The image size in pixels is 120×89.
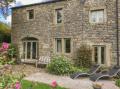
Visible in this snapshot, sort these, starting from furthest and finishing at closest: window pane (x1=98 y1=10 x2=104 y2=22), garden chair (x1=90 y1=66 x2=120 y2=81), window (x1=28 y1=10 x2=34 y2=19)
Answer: window (x1=28 y1=10 x2=34 y2=19) → window pane (x1=98 y1=10 x2=104 y2=22) → garden chair (x1=90 y1=66 x2=120 y2=81)

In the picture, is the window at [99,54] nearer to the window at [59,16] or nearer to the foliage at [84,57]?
the foliage at [84,57]

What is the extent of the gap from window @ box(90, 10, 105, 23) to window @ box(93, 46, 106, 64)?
2.05m

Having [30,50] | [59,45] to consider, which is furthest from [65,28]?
[30,50]

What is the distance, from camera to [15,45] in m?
24.7

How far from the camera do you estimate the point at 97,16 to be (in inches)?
745

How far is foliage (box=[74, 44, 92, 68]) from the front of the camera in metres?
18.7

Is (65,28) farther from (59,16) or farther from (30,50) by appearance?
(30,50)

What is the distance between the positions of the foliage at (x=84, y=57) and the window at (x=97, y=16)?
2.11 metres

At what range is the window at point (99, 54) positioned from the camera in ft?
60.3

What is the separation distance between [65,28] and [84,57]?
3372 mm

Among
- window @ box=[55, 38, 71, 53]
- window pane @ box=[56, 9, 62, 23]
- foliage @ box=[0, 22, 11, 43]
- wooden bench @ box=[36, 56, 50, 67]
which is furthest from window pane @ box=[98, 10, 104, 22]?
foliage @ box=[0, 22, 11, 43]

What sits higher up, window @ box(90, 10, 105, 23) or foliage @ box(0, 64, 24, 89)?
window @ box(90, 10, 105, 23)

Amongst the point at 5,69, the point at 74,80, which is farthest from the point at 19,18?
the point at 5,69

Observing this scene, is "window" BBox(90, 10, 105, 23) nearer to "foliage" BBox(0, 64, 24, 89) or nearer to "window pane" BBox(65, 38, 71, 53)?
"window pane" BBox(65, 38, 71, 53)
